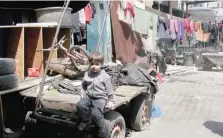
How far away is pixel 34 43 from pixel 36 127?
220cm

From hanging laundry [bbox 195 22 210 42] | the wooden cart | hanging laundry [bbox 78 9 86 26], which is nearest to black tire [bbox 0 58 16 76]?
the wooden cart

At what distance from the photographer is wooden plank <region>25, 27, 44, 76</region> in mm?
6996

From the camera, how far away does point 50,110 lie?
4844 mm

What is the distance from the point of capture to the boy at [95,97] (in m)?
4.50

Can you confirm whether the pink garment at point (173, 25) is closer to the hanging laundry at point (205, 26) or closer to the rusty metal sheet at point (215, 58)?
the rusty metal sheet at point (215, 58)

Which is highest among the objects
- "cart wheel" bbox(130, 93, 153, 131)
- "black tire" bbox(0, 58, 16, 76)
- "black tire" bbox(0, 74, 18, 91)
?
"black tire" bbox(0, 58, 16, 76)

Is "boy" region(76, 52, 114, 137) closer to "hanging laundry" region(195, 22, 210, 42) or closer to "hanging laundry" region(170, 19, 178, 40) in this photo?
"hanging laundry" region(170, 19, 178, 40)

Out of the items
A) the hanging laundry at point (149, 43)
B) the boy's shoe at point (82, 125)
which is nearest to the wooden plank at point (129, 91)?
the boy's shoe at point (82, 125)

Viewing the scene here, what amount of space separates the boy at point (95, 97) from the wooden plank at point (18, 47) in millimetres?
2143

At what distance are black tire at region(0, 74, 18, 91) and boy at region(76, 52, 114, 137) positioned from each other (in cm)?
106

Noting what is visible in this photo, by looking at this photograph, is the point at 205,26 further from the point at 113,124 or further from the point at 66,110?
the point at 66,110

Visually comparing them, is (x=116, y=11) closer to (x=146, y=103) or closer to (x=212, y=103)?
(x=212, y=103)

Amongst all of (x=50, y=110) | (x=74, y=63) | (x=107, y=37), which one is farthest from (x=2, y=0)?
(x=107, y=37)

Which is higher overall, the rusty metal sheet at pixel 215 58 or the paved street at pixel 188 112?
the rusty metal sheet at pixel 215 58
